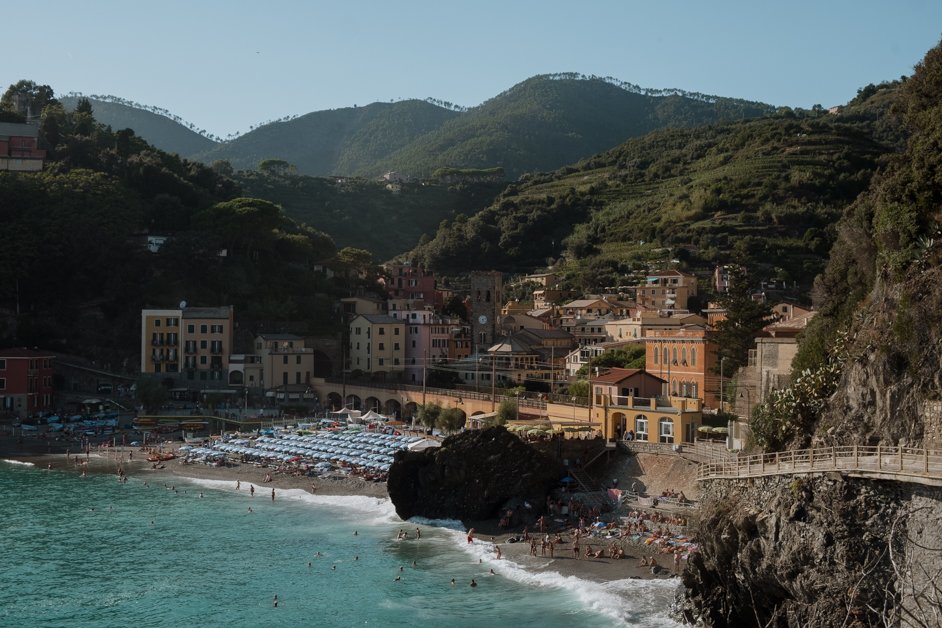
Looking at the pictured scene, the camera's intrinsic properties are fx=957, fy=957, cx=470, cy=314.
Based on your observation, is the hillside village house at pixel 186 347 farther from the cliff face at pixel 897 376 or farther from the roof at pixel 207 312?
the cliff face at pixel 897 376

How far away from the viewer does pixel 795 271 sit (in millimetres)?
75938

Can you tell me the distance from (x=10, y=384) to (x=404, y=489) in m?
33.2

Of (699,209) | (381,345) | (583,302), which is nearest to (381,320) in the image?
(381,345)

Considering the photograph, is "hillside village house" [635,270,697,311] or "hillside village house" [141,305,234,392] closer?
"hillside village house" [141,305,234,392]

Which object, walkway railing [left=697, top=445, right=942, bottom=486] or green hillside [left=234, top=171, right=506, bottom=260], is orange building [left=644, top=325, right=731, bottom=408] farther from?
green hillside [left=234, top=171, right=506, bottom=260]

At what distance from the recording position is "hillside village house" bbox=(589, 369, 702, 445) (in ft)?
127

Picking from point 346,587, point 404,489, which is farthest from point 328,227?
point 346,587

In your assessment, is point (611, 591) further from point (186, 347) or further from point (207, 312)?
point (207, 312)

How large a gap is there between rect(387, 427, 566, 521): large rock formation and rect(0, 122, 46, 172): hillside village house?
58817 millimetres

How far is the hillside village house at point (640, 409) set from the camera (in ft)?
127

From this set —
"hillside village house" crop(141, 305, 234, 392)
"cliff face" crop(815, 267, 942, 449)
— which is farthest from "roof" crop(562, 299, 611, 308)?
"cliff face" crop(815, 267, 942, 449)

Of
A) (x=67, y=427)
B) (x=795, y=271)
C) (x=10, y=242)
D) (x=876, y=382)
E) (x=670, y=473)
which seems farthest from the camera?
(x=795, y=271)

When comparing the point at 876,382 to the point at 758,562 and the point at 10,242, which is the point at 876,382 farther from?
the point at 10,242

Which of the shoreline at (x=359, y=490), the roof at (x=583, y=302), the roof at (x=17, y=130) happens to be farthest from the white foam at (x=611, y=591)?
the roof at (x=17, y=130)
